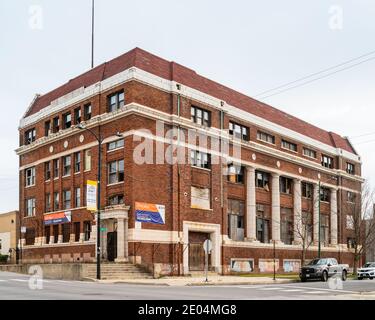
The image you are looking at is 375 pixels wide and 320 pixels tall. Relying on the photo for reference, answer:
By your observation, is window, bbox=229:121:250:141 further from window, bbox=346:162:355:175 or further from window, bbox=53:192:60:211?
window, bbox=346:162:355:175

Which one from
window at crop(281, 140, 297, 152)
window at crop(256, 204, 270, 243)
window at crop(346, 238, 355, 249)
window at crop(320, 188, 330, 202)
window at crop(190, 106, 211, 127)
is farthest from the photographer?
window at crop(346, 238, 355, 249)

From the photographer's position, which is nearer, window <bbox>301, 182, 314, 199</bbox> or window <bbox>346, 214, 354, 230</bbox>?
window <bbox>301, 182, 314, 199</bbox>

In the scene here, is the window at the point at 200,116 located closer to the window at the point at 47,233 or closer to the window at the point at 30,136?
the window at the point at 47,233

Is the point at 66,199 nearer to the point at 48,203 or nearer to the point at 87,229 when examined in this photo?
the point at 48,203

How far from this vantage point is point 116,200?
43.4m

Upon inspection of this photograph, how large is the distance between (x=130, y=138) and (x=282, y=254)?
23.6 m

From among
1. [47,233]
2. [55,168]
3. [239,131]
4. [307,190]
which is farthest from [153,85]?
[307,190]

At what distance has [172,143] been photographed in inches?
1747

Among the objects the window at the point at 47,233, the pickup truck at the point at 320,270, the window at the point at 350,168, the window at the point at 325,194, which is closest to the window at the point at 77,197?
the window at the point at 47,233

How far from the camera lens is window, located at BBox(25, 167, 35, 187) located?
54.7 meters

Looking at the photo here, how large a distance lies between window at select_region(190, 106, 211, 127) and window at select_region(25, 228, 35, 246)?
753 inches

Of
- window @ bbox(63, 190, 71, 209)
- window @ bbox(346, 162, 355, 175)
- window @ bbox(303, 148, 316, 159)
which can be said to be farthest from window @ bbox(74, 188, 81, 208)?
window @ bbox(346, 162, 355, 175)

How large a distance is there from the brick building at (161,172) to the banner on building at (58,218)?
0.15 metres
